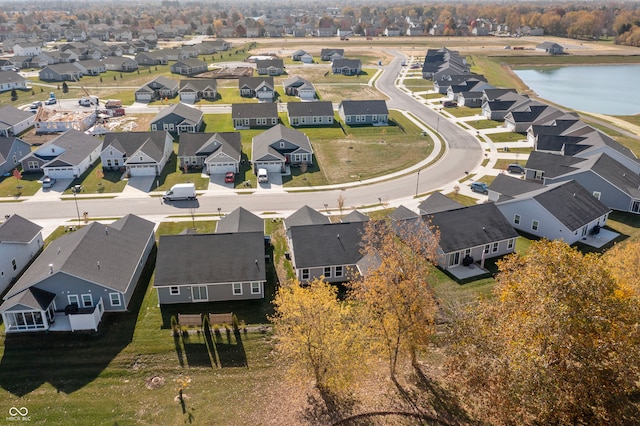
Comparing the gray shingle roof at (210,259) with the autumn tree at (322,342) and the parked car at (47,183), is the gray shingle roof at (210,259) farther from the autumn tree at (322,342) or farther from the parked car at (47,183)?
the parked car at (47,183)

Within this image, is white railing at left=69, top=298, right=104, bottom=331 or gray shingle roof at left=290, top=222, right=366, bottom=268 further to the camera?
gray shingle roof at left=290, top=222, right=366, bottom=268

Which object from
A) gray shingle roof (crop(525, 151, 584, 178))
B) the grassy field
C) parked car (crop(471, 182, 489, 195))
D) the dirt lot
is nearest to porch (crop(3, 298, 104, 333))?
parked car (crop(471, 182, 489, 195))

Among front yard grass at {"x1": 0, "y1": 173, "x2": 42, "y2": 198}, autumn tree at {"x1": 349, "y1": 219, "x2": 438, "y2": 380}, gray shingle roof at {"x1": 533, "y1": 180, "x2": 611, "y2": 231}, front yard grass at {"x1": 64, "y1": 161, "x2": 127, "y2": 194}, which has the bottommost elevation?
front yard grass at {"x1": 0, "y1": 173, "x2": 42, "y2": 198}

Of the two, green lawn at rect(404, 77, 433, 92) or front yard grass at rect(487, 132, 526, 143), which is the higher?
green lawn at rect(404, 77, 433, 92)

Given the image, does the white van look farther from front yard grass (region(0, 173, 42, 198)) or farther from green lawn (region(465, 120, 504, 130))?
green lawn (region(465, 120, 504, 130))

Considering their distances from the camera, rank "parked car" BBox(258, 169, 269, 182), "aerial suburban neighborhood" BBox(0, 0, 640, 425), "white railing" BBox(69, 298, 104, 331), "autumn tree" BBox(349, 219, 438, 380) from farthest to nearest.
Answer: "parked car" BBox(258, 169, 269, 182), "white railing" BBox(69, 298, 104, 331), "autumn tree" BBox(349, 219, 438, 380), "aerial suburban neighborhood" BBox(0, 0, 640, 425)

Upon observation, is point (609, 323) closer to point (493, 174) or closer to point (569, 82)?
point (493, 174)
